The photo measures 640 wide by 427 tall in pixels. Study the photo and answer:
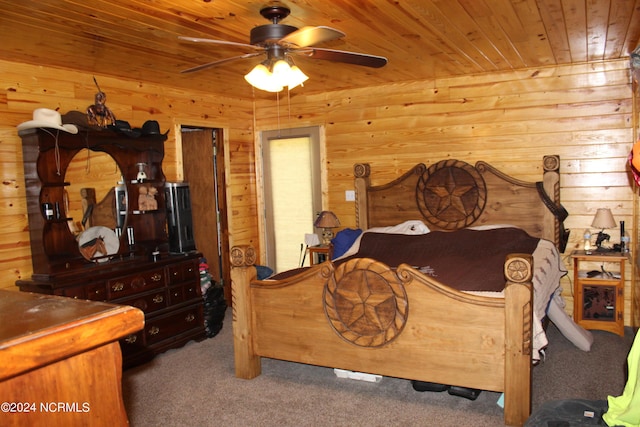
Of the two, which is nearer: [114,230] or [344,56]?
[344,56]

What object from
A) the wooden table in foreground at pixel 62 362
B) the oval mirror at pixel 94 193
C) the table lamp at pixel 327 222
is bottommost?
the table lamp at pixel 327 222

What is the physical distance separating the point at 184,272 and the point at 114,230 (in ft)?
2.15

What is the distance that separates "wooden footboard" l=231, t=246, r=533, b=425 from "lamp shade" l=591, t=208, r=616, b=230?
75.7 inches

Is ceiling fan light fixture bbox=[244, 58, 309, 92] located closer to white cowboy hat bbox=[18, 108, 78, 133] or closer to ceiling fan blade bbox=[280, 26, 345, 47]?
ceiling fan blade bbox=[280, 26, 345, 47]

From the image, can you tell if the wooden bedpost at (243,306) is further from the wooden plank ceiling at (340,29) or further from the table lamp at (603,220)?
the table lamp at (603,220)

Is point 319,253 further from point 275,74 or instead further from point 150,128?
point 275,74

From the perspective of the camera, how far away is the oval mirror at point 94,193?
375 cm

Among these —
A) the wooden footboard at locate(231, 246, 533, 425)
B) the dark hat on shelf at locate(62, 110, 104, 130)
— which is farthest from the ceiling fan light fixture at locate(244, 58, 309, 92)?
the dark hat on shelf at locate(62, 110, 104, 130)

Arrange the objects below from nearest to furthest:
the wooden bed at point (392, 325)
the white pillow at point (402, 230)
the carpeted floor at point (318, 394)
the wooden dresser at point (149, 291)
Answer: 1. the wooden bed at point (392, 325)
2. the carpeted floor at point (318, 394)
3. the wooden dresser at point (149, 291)
4. the white pillow at point (402, 230)

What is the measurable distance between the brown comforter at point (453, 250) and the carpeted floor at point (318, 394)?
30.0 inches

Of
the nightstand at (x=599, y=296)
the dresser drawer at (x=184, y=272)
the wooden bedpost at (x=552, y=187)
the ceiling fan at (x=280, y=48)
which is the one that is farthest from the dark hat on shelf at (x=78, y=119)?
the nightstand at (x=599, y=296)

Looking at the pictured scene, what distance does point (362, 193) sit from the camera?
508cm

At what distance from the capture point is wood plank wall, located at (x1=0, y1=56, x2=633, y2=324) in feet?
11.8

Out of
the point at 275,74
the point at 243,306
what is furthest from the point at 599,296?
the point at 275,74
